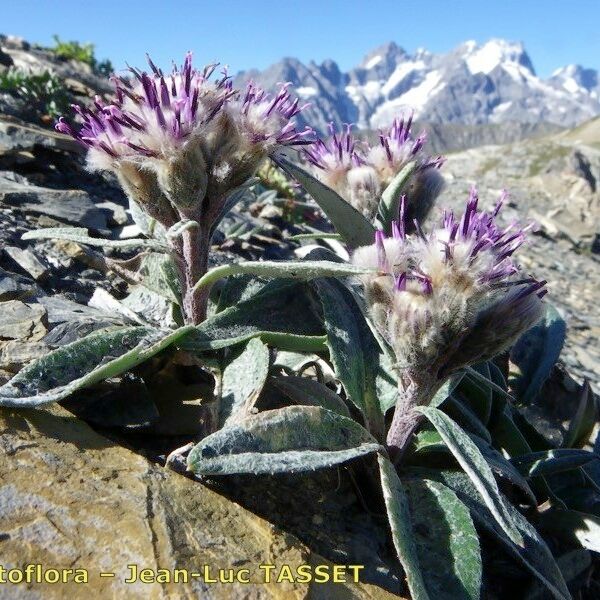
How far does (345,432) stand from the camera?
2.32 meters

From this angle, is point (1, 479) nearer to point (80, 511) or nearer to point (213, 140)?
point (80, 511)

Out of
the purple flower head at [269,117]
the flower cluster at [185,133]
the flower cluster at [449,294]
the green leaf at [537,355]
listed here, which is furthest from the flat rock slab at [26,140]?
the green leaf at [537,355]

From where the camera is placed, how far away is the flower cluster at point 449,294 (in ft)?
6.98

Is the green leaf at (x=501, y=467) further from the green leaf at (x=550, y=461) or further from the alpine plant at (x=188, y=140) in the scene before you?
the alpine plant at (x=188, y=140)

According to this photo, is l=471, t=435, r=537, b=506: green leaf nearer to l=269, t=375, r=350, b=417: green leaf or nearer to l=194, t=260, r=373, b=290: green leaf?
l=269, t=375, r=350, b=417: green leaf

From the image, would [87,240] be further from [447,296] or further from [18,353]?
[447,296]

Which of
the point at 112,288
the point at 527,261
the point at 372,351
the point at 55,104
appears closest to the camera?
the point at 372,351

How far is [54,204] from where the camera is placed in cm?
446

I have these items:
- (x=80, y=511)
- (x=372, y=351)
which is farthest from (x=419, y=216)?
(x=80, y=511)

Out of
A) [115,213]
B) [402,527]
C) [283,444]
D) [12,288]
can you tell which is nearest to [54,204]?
[115,213]

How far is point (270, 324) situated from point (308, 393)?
34cm

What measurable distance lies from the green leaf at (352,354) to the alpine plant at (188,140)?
55cm

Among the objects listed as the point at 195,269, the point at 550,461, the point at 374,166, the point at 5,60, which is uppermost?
the point at 5,60

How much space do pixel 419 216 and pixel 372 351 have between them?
949 mm
